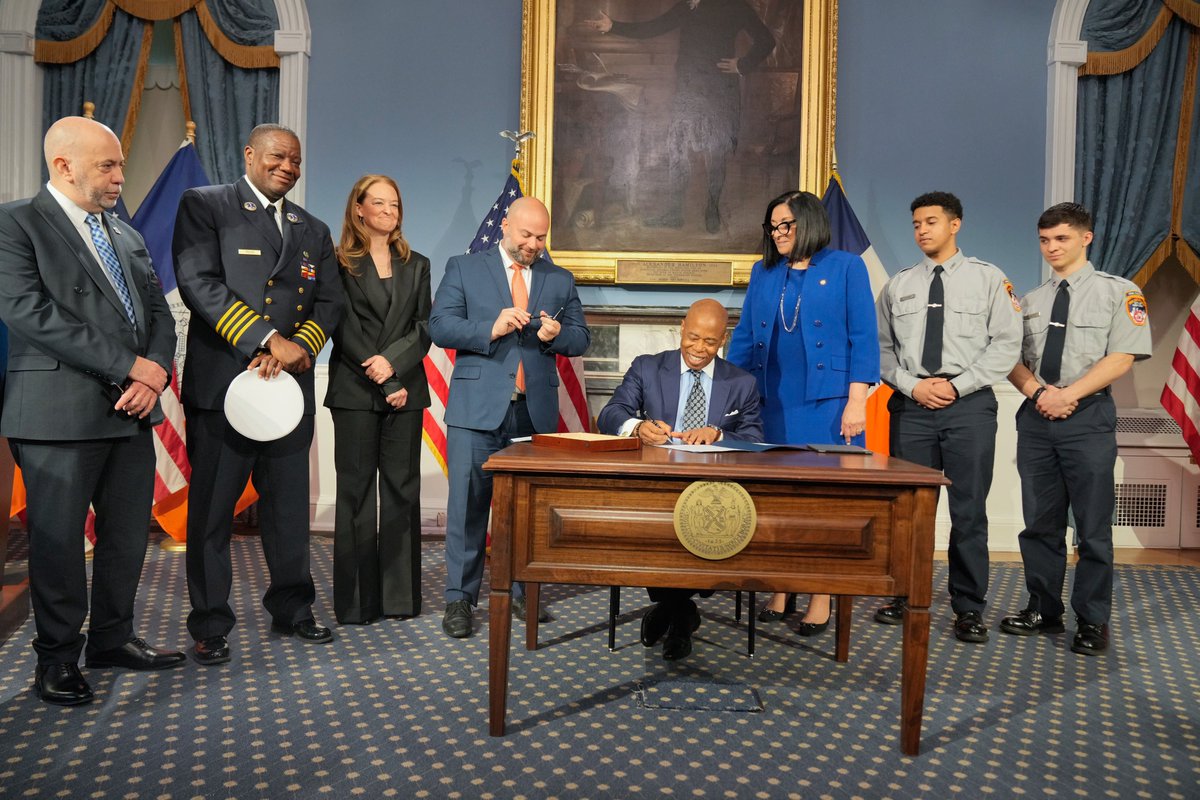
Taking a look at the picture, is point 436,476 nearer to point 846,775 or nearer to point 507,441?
point 507,441

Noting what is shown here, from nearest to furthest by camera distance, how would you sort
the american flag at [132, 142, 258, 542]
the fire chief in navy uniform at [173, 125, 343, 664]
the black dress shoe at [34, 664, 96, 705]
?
the black dress shoe at [34, 664, 96, 705], the fire chief in navy uniform at [173, 125, 343, 664], the american flag at [132, 142, 258, 542]

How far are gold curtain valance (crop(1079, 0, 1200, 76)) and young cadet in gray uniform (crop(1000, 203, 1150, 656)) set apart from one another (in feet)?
8.39

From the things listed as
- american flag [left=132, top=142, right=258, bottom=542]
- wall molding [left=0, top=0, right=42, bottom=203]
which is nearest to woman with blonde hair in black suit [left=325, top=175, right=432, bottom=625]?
american flag [left=132, top=142, right=258, bottom=542]

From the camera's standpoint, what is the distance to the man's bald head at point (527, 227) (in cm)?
326

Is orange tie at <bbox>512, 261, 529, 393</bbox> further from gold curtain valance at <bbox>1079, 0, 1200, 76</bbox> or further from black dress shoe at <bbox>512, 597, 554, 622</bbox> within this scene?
gold curtain valance at <bbox>1079, 0, 1200, 76</bbox>

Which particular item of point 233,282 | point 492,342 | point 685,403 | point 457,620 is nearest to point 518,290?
point 492,342

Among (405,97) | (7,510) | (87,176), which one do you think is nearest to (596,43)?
(405,97)

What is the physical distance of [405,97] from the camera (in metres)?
5.57

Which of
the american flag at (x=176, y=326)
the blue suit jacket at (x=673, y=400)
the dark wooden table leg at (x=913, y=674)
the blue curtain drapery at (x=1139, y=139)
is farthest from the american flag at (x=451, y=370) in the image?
the blue curtain drapery at (x=1139, y=139)

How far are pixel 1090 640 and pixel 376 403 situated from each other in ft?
9.19

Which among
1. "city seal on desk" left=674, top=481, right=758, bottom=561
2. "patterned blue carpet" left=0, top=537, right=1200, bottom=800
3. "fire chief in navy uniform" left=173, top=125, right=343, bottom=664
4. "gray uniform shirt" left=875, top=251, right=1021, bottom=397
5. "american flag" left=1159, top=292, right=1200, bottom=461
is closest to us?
"patterned blue carpet" left=0, top=537, right=1200, bottom=800

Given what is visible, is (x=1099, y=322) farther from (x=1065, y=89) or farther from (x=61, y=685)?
(x=61, y=685)

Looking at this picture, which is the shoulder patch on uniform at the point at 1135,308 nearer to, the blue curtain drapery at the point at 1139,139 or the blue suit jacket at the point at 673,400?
the blue suit jacket at the point at 673,400

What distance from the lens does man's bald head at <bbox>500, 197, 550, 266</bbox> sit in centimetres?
326
